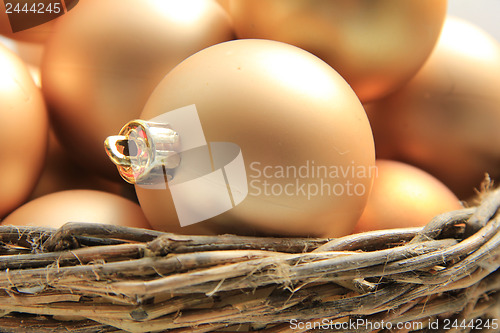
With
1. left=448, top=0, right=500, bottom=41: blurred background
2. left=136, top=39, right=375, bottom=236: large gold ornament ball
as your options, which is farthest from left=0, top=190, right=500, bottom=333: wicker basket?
left=448, top=0, right=500, bottom=41: blurred background

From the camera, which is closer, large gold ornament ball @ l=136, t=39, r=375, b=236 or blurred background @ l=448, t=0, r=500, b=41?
large gold ornament ball @ l=136, t=39, r=375, b=236

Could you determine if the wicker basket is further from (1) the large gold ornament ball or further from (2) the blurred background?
(2) the blurred background

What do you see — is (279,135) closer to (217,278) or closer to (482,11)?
(217,278)

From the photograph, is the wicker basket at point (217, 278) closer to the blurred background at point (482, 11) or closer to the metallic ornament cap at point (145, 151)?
the metallic ornament cap at point (145, 151)

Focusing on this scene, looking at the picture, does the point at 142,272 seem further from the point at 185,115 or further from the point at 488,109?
the point at 488,109

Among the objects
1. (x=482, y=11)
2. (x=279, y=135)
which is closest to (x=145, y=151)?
(x=279, y=135)

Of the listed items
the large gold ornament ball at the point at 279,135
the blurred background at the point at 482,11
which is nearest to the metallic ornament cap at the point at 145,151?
the large gold ornament ball at the point at 279,135
